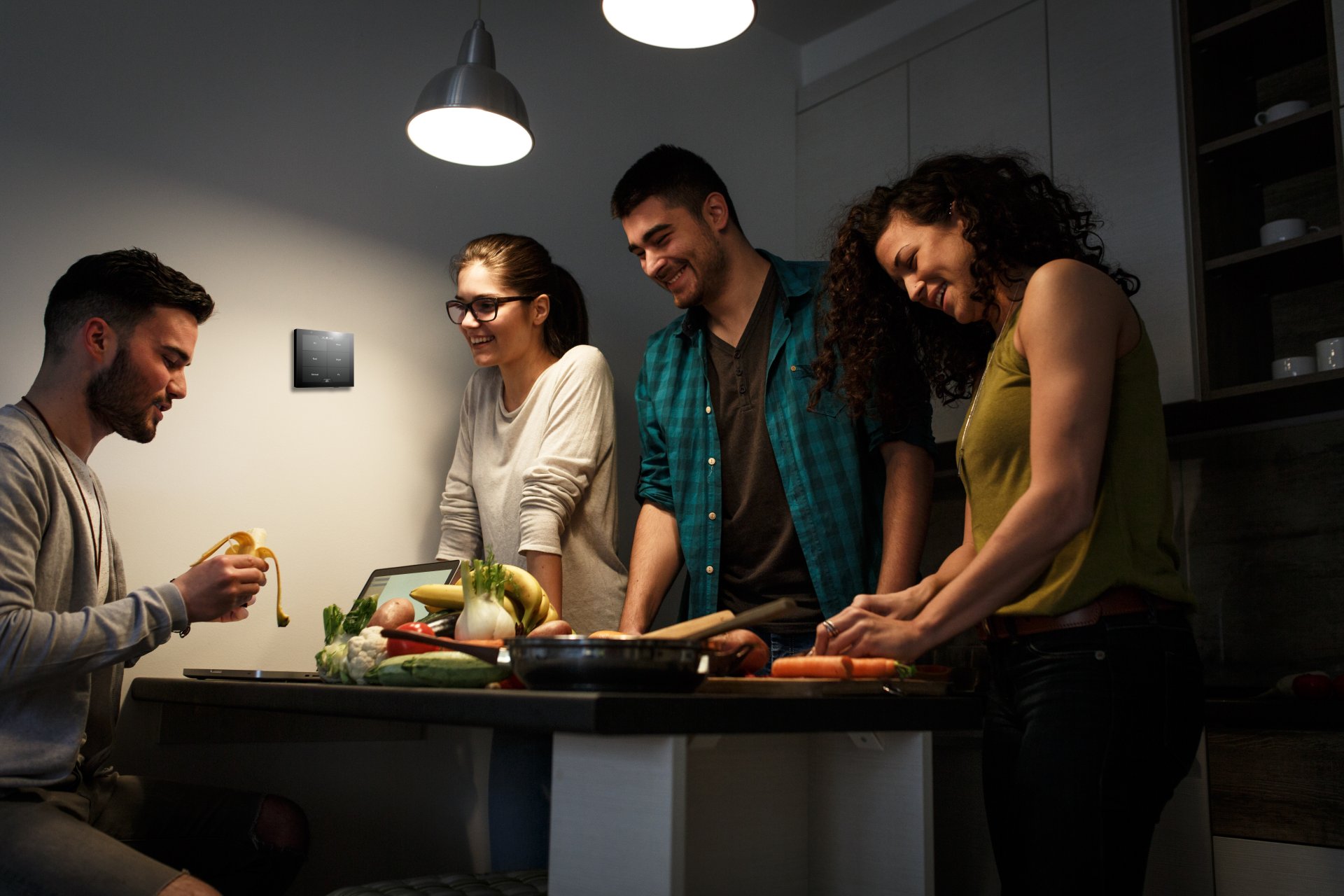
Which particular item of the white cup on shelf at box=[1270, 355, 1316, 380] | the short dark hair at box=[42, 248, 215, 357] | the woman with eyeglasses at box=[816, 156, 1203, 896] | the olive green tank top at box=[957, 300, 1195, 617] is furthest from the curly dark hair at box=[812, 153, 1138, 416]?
the short dark hair at box=[42, 248, 215, 357]

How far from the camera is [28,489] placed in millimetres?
1548

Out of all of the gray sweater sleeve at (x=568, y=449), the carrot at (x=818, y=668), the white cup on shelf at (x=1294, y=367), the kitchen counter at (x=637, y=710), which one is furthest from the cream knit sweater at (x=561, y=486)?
the white cup on shelf at (x=1294, y=367)

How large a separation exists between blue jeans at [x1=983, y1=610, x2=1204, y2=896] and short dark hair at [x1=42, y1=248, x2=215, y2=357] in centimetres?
147

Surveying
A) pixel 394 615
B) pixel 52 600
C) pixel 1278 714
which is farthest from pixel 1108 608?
pixel 52 600

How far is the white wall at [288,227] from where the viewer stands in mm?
2137

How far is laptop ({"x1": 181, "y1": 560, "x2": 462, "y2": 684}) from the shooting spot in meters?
1.85

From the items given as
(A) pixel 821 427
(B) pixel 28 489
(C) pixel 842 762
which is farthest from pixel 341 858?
(C) pixel 842 762

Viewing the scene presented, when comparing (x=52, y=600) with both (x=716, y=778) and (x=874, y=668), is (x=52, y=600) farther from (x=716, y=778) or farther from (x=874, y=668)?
(x=874, y=668)

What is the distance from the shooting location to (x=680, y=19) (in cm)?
190

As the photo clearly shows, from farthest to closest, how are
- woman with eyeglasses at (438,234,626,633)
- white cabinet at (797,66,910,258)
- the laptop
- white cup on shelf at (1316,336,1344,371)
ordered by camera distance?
1. white cabinet at (797,66,910,258)
2. woman with eyeglasses at (438,234,626,633)
3. white cup on shelf at (1316,336,1344,371)
4. the laptop

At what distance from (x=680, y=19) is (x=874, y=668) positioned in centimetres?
122

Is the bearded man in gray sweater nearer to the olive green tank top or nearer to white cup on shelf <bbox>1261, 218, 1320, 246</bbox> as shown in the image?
the olive green tank top

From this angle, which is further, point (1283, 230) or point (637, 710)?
point (1283, 230)

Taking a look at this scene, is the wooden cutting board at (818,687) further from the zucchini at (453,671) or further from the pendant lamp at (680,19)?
the pendant lamp at (680,19)
